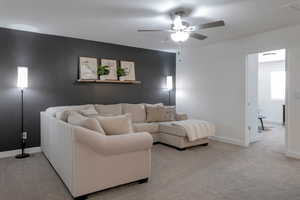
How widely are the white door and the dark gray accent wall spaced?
274cm

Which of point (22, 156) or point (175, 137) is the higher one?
point (175, 137)

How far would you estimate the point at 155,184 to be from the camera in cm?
255

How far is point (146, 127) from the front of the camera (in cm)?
441

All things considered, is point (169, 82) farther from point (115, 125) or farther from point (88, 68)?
point (115, 125)

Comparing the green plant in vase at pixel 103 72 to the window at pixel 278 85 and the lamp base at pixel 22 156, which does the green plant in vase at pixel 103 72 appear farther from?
the window at pixel 278 85

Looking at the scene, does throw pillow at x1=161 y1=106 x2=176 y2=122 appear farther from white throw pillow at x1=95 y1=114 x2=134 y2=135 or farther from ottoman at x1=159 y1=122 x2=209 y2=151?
white throw pillow at x1=95 y1=114 x2=134 y2=135

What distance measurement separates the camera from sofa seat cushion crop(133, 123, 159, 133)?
14.2 ft

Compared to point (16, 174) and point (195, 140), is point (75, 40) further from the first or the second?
point (195, 140)

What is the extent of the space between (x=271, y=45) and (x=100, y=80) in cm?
370

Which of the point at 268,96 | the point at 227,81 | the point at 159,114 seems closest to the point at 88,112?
the point at 159,114

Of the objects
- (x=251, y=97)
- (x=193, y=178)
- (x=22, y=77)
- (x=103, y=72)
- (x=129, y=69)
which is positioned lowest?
(x=193, y=178)

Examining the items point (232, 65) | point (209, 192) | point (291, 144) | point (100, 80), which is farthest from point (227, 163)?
point (100, 80)

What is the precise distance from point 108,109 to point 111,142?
7.80 ft

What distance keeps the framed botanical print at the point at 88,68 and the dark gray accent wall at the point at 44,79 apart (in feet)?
0.40
